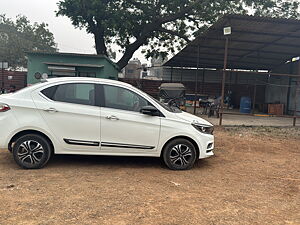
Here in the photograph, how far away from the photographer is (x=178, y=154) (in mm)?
4789

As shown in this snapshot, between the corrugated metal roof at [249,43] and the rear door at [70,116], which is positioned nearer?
the rear door at [70,116]

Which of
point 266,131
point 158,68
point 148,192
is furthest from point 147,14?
point 158,68

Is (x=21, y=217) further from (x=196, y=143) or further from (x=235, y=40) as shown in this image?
(x=235, y=40)

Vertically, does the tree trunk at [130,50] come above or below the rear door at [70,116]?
above

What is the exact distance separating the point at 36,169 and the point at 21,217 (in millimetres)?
1660

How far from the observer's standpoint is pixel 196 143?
4848mm

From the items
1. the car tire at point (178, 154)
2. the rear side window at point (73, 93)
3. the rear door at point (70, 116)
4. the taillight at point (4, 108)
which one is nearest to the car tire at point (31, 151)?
the rear door at point (70, 116)

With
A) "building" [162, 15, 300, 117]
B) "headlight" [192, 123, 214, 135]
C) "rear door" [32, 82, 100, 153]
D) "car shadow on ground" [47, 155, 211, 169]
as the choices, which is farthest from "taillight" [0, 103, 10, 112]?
"building" [162, 15, 300, 117]

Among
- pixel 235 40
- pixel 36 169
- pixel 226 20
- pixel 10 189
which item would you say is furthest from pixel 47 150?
pixel 235 40

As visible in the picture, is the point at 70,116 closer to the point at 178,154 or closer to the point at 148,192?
the point at 148,192

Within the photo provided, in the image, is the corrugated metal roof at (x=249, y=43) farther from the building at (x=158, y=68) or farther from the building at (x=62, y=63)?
the building at (x=62, y=63)

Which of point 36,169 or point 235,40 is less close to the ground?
point 235,40

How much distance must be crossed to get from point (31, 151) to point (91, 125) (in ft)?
3.58

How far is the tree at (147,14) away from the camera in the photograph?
1575 centimetres
